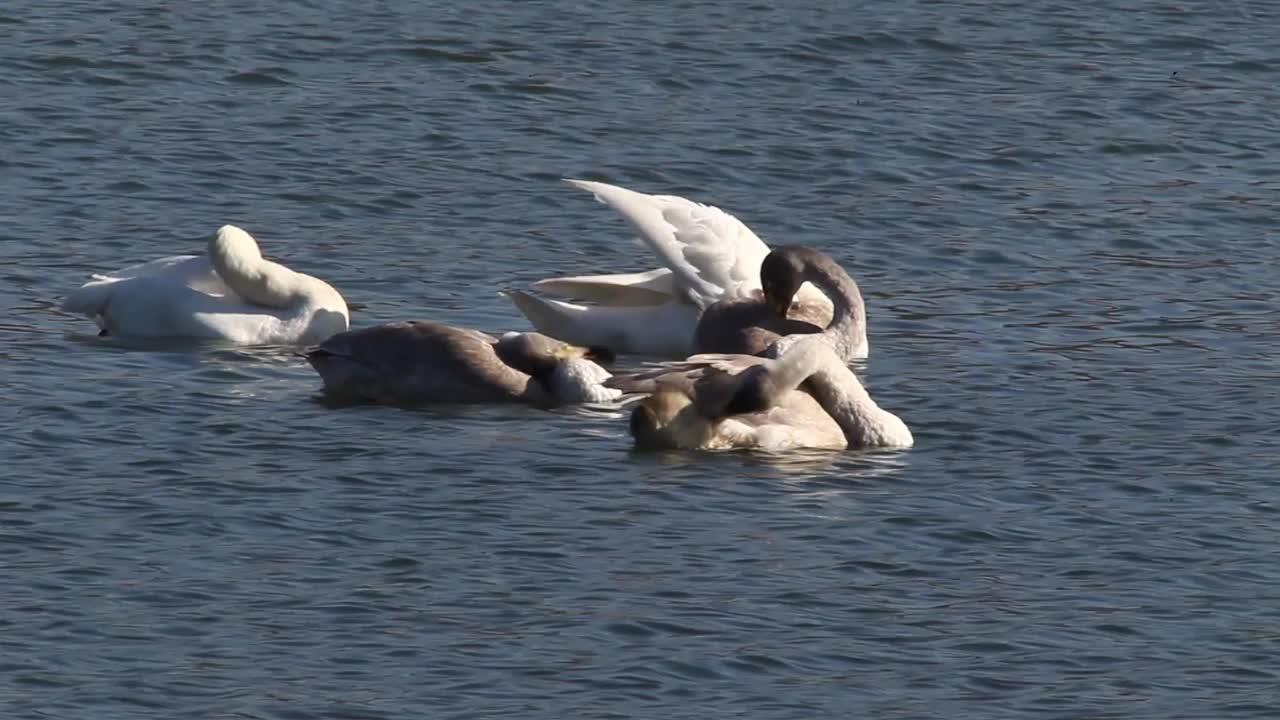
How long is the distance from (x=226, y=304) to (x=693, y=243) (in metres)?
2.34

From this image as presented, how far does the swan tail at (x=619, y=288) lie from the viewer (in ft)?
48.1

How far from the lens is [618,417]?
1279 centimetres

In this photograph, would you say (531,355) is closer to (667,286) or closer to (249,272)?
(249,272)

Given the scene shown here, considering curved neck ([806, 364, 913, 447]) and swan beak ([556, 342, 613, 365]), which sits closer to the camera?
curved neck ([806, 364, 913, 447])

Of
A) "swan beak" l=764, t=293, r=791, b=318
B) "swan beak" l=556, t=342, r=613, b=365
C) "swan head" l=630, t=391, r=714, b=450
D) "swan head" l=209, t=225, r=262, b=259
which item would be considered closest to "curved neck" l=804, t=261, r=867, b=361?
"swan beak" l=764, t=293, r=791, b=318

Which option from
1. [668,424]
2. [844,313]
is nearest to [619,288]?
[844,313]

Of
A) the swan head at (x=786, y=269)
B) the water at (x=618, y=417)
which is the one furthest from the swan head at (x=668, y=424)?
the swan head at (x=786, y=269)

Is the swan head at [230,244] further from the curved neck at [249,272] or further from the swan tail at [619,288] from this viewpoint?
the swan tail at [619,288]

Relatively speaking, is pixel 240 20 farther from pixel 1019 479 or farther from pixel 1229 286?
pixel 1019 479

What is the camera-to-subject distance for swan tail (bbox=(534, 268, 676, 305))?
14656mm

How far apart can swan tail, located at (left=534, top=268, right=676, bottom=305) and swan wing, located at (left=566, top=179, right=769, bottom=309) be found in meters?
0.21

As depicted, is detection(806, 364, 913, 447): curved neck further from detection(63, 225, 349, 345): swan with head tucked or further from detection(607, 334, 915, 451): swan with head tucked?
detection(63, 225, 349, 345): swan with head tucked

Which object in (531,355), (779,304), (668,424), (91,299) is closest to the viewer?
(668,424)

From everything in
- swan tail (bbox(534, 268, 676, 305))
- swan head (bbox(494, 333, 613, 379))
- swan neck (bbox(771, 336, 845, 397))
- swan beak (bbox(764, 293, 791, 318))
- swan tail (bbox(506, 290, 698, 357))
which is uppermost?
swan neck (bbox(771, 336, 845, 397))
